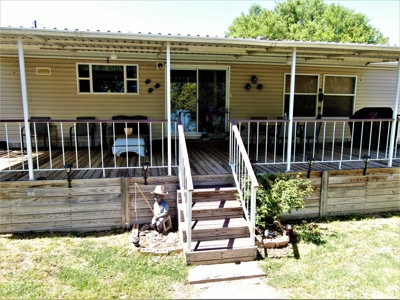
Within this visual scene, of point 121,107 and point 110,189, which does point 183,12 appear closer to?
point 121,107

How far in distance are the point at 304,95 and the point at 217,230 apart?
5719 millimetres

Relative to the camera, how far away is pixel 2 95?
686 cm

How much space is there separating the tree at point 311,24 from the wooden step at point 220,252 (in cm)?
2135

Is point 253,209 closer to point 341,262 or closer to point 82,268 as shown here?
point 341,262

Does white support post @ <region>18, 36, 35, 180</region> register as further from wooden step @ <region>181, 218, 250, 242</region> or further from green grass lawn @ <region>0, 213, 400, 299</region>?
wooden step @ <region>181, 218, 250, 242</region>

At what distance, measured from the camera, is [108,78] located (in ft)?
23.4

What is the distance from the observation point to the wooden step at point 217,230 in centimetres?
383

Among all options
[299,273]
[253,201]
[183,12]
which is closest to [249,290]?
[299,273]

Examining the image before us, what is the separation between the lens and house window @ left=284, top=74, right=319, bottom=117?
810 centimetres

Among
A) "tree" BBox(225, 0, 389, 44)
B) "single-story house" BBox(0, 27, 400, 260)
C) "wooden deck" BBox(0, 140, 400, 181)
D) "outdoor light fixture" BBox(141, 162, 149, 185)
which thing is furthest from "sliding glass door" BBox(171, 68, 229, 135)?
"tree" BBox(225, 0, 389, 44)

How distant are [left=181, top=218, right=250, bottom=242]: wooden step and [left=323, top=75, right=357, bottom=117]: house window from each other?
5726 millimetres

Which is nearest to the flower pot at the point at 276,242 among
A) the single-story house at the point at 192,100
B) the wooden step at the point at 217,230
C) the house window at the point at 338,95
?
the wooden step at the point at 217,230

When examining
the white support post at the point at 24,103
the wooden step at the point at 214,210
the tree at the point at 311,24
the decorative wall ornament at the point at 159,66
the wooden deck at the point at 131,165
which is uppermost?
the tree at the point at 311,24

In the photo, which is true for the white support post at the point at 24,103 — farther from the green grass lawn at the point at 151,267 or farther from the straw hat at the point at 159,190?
the straw hat at the point at 159,190
